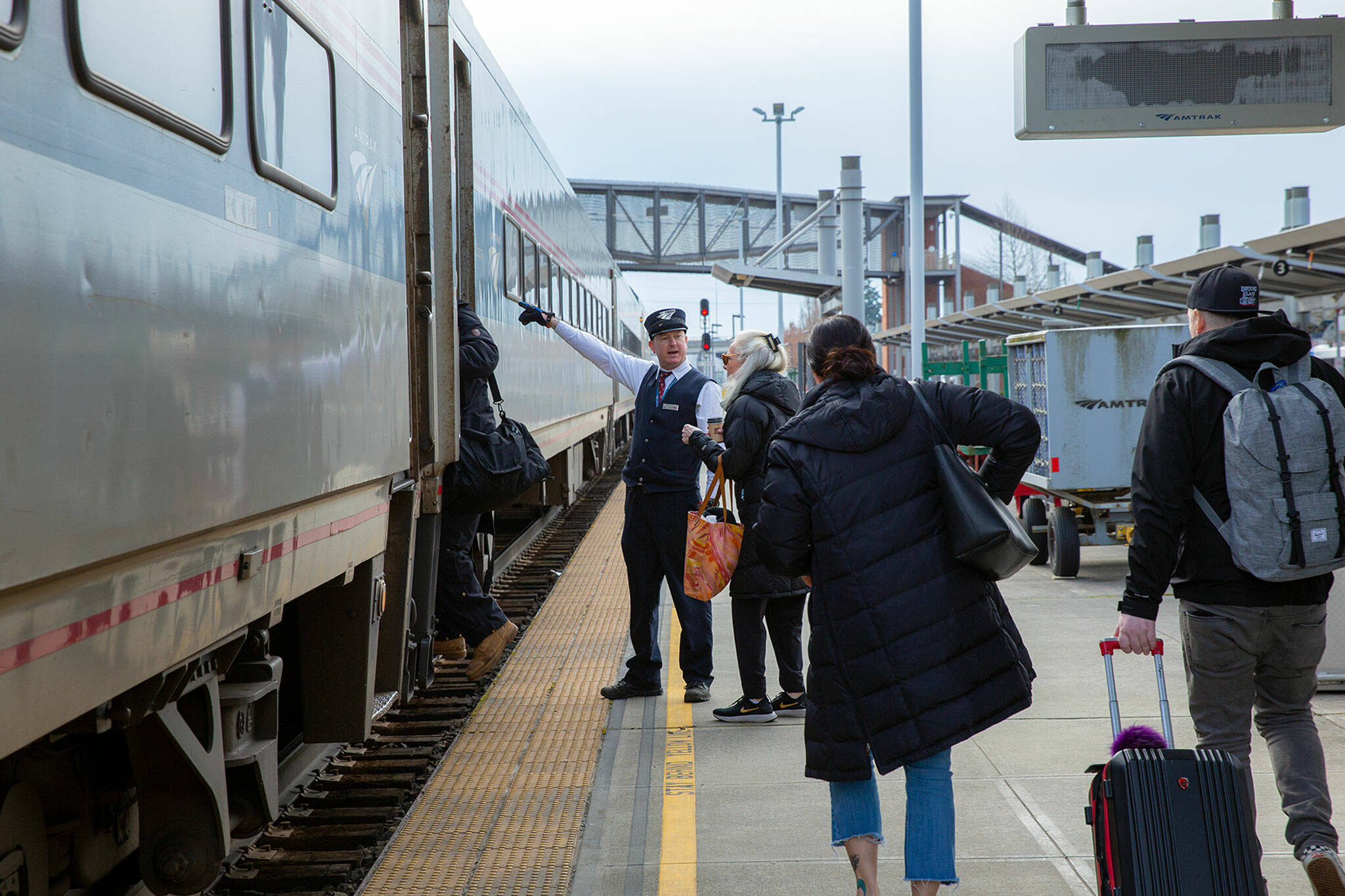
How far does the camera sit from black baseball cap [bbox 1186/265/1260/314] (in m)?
3.53

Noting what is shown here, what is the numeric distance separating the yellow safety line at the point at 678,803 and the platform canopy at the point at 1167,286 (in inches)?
263

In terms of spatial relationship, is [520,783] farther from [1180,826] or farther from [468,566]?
[1180,826]

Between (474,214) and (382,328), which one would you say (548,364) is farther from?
(382,328)

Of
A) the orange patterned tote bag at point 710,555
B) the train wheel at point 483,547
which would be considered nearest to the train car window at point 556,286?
the train wheel at point 483,547

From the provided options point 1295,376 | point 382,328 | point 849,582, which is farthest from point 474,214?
point 1295,376

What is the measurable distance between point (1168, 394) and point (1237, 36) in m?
4.85

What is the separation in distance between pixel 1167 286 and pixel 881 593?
11665mm

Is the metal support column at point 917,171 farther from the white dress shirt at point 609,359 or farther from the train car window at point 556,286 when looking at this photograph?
the white dress shirt at point 609,359

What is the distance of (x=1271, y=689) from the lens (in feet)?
11.7

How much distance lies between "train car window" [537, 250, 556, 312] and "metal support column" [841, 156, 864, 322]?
5153mm

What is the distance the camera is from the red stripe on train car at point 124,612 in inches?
76.5

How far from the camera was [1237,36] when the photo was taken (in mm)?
7352

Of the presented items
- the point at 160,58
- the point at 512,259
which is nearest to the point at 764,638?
the point at 512,259

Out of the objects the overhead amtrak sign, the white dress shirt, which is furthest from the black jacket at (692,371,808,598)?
the overhead amtrak sign
